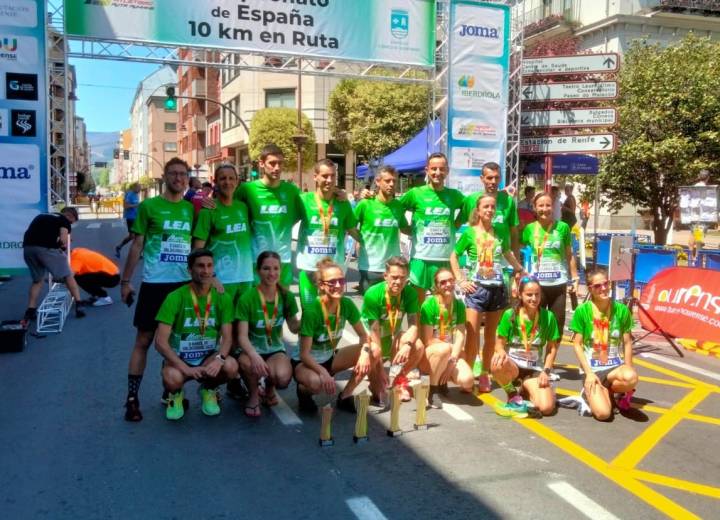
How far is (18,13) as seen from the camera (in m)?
9.73

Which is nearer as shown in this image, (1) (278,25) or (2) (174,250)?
(2) (174,250)

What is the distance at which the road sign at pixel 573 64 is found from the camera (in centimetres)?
1208

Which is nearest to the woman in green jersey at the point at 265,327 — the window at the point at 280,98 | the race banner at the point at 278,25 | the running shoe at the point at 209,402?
the running shoe at the point at 209,402

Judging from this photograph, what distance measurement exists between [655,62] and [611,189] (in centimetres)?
323

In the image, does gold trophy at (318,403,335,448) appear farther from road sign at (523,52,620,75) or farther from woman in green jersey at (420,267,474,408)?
road sign at (523,52,620,75)

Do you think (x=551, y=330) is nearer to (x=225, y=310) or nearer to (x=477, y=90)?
(x=225, y=310)

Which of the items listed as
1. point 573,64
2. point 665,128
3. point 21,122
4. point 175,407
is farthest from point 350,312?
point 665,128

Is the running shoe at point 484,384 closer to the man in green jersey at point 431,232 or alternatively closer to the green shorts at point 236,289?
the man in green jersey at point 431,232

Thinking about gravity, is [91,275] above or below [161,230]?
below

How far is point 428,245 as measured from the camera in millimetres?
6168

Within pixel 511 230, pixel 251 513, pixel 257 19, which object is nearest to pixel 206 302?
pixel 251 513

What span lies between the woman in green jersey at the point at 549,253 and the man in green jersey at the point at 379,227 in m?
1.42

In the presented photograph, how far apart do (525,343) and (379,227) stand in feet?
Result: 5.23

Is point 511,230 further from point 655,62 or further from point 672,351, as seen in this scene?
point 655,62
